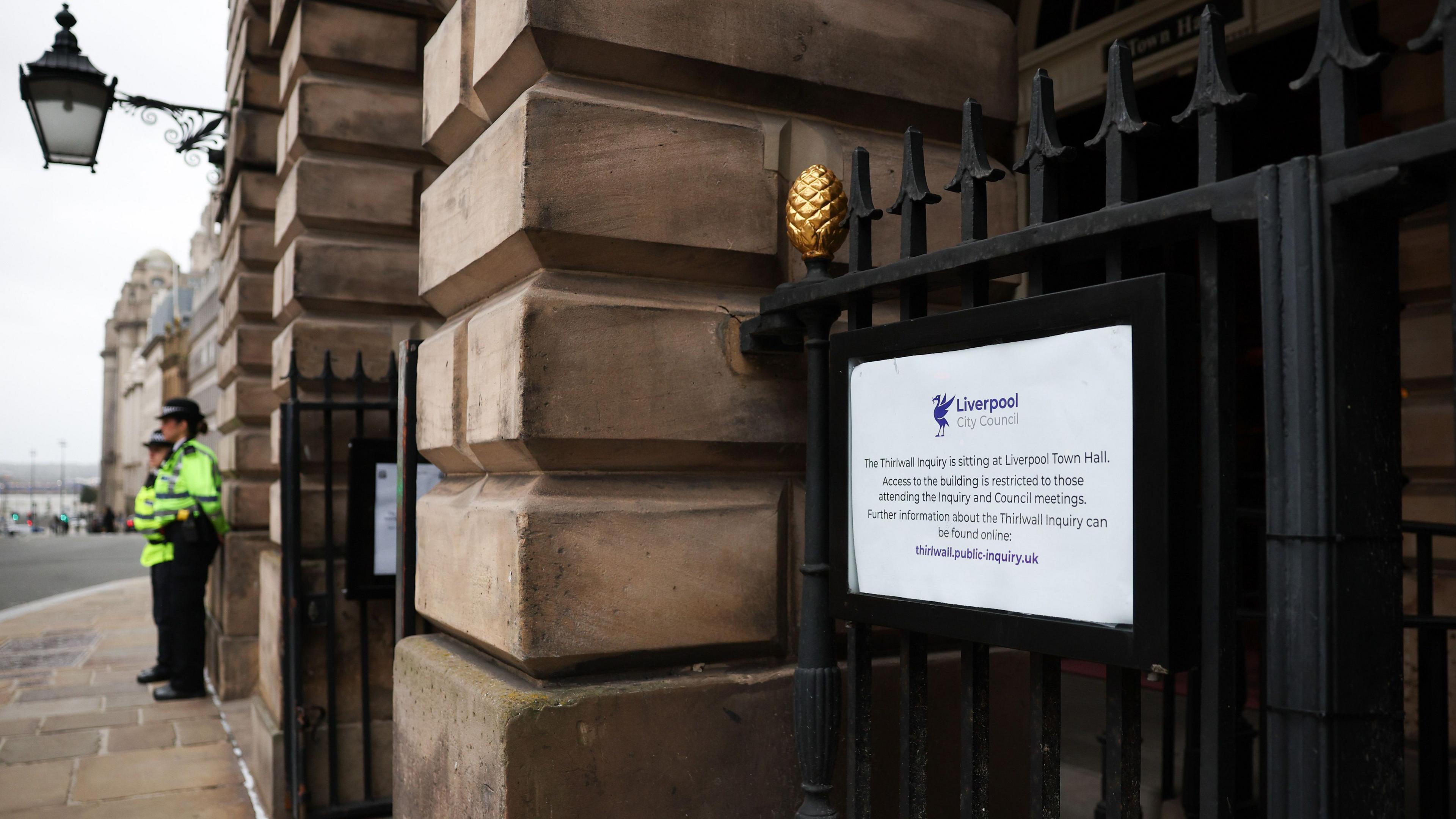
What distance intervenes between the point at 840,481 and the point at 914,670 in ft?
1.23

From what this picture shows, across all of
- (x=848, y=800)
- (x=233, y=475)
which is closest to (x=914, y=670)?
(x=848, y=800)

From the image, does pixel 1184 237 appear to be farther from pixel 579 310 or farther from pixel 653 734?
pixel 653 734

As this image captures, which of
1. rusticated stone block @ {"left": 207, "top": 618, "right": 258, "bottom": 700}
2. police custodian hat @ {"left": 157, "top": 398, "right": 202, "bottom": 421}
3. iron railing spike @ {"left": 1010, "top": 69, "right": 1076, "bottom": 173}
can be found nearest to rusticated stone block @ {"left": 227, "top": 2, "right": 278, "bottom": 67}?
police custodian hat @ {"left": 157, "top": 398, "right": 202, "bottom": 421}

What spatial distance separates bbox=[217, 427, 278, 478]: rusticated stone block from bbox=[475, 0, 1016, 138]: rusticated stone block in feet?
16.3

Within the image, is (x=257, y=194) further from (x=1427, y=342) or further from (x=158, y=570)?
(x=1427, y=342)

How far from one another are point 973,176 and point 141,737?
6132mm

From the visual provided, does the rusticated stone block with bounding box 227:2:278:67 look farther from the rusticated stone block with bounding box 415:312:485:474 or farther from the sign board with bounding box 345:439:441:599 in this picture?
the rusticated stone block with bounding box 415:312:485:474

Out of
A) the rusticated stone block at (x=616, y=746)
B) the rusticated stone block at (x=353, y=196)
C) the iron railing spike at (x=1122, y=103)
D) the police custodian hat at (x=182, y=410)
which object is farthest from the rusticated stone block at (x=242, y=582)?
the iron railing spike at (x=1122, y=103)

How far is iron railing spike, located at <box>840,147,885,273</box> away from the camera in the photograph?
1974 mm

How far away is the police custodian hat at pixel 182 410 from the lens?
25.4 feet

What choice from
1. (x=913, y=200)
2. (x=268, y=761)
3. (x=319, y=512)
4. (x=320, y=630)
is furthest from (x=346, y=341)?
(x=913, y=200)

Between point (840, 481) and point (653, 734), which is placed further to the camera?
point (653, 734)

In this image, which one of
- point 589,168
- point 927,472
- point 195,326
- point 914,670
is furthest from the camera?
point 195,326

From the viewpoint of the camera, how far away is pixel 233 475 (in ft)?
22.9
